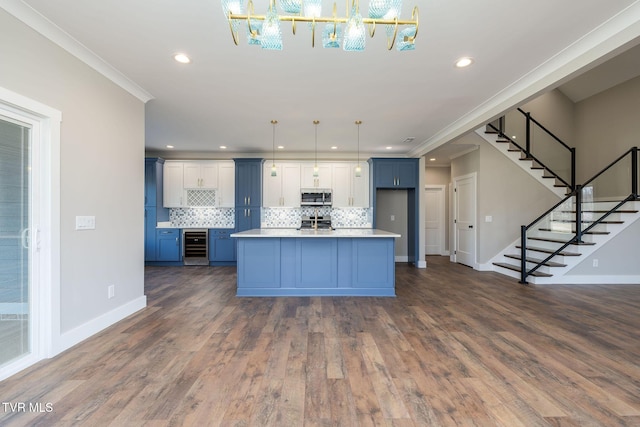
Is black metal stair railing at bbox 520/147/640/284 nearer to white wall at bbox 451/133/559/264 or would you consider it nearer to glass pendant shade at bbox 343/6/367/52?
white wall at bbox 451/133/559/264

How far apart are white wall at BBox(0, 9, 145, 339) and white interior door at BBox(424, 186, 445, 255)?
25.0 feet

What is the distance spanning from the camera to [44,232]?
2443 millimetres

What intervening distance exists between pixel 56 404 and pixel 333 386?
5.89 feet

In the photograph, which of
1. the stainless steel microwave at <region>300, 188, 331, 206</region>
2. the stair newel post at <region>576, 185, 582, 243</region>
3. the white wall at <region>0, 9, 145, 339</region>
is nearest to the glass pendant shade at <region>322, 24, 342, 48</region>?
the white wall at <region>0, 9, 145, 339</region>

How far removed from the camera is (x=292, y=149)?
689cm

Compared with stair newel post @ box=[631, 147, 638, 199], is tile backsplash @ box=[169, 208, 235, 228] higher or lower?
lower

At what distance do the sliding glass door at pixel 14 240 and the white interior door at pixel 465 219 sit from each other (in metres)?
7.20

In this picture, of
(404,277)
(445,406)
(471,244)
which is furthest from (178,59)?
(471,244)

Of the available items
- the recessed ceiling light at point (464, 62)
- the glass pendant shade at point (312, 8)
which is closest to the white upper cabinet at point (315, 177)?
the recessed ceiling light at point (464, 62)

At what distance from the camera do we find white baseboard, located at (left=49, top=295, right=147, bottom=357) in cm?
259

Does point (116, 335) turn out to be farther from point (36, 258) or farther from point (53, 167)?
point (53, 167)

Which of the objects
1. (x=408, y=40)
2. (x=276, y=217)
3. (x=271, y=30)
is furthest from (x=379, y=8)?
(x=276, y=217)

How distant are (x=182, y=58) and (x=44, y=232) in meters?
2.00

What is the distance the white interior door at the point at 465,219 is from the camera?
6.63 metres
